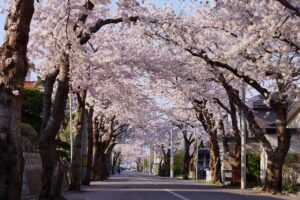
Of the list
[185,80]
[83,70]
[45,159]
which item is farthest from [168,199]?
[185,80]

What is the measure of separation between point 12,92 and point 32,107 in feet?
98.0

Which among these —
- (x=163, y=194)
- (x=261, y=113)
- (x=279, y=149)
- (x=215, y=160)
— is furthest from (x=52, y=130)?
(x=261, y=113)

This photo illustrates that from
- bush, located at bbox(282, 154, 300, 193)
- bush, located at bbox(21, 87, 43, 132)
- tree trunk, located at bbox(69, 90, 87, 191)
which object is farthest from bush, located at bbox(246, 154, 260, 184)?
tree trunk, located at bbox(69, 90, 87, 191)

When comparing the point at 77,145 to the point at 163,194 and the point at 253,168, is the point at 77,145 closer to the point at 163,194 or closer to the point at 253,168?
the point at 163,194

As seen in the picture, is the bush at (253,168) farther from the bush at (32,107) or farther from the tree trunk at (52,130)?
the tree trunk at (52,130)

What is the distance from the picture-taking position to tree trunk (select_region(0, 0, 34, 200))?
9.80 metres

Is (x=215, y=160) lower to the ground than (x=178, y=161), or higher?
lower

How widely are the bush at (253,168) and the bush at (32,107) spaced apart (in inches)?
702

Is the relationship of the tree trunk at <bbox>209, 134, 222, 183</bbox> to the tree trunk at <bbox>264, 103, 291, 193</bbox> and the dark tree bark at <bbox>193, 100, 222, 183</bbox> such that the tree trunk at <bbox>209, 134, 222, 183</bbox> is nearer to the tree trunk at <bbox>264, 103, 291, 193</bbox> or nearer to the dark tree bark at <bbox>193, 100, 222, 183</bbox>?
the dark tree bark at <bbox>193, 100, 222, 183</bbox>

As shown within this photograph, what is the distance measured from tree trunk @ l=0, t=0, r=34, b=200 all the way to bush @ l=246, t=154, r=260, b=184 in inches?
1480

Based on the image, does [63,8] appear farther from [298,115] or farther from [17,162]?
[298,115]

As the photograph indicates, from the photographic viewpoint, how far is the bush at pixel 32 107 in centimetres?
3897

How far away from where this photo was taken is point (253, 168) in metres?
46.4

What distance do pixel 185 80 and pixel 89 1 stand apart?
1813 centimetres
